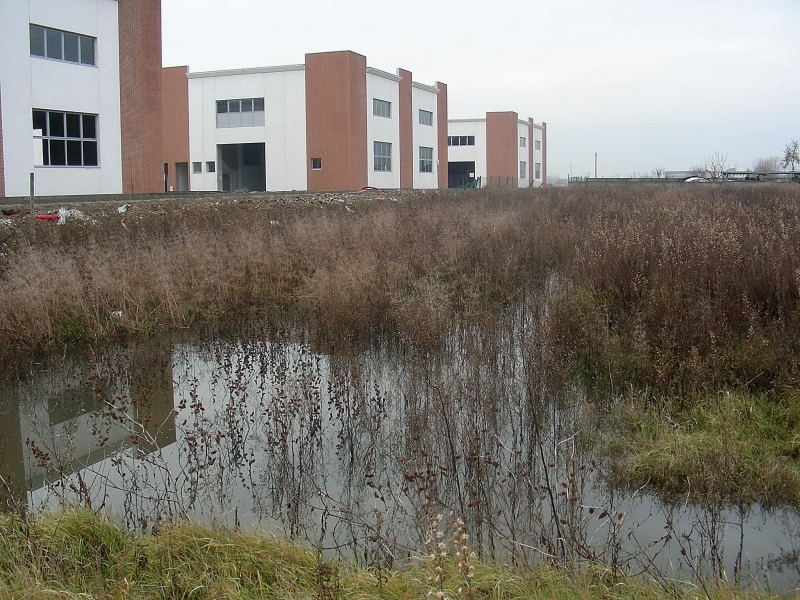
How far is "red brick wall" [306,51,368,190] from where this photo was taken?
4791 centimetres

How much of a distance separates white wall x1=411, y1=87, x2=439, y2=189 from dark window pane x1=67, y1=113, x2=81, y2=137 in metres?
32.4

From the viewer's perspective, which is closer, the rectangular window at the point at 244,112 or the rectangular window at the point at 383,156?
the rectangular window at the point at 244,112

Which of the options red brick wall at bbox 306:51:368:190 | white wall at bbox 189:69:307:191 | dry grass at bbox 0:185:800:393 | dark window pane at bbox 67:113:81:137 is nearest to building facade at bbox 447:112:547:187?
red brick wall at bbox 306:51:368:190

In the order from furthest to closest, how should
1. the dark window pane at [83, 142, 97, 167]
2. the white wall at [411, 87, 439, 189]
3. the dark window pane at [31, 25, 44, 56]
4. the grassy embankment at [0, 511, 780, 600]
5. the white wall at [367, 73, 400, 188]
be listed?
the white wall at [411, 87, 439, 189]
the white wall at [367, 73, 400, 188]
the dark window pane at [83, 142, 97, 167]
the dark window pane at [31, 25, 44, 56]
the grassy embankment at [0, 511, 780, 600]

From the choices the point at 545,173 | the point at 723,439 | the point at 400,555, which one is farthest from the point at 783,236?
the point at 545,173

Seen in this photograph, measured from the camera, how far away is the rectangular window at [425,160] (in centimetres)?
6153

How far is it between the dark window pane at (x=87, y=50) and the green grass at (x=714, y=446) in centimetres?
2812

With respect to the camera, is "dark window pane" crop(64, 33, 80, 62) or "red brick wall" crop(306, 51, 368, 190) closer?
"dark window pane" crop(64, 33, 80, 62)

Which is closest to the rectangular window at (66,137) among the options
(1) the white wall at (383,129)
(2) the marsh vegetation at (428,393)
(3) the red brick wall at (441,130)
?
(2) the marsh vegetation at (428,393)

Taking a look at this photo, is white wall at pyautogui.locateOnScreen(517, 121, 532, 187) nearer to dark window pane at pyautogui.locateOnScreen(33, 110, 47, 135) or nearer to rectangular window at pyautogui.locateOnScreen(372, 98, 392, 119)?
rectangular window at pyautogui.locateOnScreen(372, 98, 392, 119)

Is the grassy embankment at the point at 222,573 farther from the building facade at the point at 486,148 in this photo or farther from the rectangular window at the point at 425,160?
the building facade at the point at 486,148

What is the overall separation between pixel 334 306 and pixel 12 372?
4331 mm

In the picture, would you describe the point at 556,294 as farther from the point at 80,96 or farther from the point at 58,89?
the point at 80,96

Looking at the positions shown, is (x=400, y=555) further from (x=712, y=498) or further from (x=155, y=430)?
(x=155, y=430)
